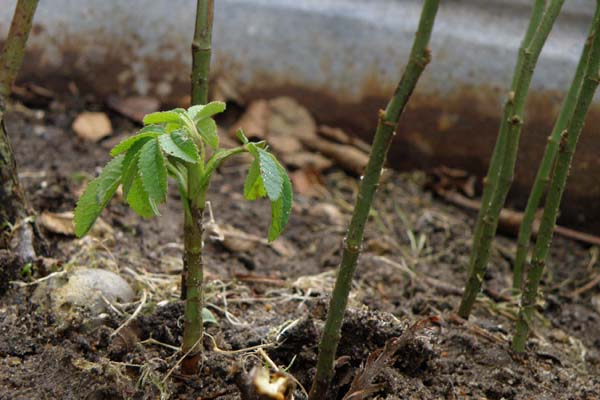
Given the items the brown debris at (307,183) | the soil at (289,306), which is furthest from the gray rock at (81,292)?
the brown debris at (307,183)

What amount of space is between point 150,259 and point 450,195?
1.06m

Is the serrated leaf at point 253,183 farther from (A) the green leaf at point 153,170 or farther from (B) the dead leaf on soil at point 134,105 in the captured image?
(B) the dead leaf on soil at point 134,105

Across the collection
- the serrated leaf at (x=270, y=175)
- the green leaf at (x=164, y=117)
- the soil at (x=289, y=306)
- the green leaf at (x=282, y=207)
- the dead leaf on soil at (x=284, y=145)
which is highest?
the green leaf at (x=164, y=117)

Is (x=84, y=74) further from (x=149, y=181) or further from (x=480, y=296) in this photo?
(x=149, y=181)

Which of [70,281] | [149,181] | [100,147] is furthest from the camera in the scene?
[100,147]

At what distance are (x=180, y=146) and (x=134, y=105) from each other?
5.12 feet

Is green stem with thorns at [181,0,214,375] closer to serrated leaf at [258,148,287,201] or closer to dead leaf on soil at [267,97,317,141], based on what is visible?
serrated leaf at [258,148,287,201]

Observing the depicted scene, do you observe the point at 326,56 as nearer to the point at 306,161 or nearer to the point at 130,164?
the point at 306,161

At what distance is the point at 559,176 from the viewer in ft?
3.73

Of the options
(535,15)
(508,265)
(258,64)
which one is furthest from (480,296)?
(258,64)

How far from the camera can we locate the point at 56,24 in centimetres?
233

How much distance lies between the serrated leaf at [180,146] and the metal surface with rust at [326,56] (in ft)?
5.00

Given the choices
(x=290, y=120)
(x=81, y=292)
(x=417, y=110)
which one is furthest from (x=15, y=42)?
(x=417, y=110)

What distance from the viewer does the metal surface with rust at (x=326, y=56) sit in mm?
2240
